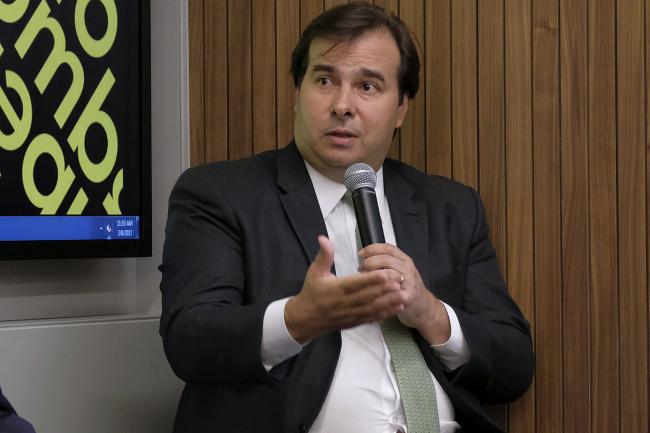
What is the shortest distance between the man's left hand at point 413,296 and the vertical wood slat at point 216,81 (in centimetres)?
113

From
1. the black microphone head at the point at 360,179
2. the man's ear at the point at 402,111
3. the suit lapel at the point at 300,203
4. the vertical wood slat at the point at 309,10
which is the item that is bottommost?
the suit lapel at the point at 300,203

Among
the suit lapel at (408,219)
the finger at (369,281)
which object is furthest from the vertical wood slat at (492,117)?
the finger at (369,281)

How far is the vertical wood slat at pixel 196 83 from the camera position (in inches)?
117

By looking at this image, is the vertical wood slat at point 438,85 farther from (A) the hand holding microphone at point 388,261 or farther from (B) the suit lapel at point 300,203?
(A) the hand holding microphone at point 388,261

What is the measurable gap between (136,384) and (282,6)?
3.98 feet

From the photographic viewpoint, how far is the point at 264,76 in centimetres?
281

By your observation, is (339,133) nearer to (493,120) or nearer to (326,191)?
(326,191)

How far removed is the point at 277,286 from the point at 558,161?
751 mm

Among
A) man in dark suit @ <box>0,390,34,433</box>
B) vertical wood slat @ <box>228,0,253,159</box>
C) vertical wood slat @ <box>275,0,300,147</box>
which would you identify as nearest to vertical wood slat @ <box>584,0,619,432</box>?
vertical wood slat @ <box>275,0,300,147</box>

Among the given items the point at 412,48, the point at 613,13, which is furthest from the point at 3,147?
the point at 613,13

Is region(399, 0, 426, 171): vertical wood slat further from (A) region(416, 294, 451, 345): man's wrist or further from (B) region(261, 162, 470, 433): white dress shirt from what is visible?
(A) region(416, 294, 451, 345): man's wrist

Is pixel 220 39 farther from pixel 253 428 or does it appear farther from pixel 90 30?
pixel 253 428

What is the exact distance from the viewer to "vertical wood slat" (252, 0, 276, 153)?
9.15 ft

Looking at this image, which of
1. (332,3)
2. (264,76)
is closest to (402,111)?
(332,3)
